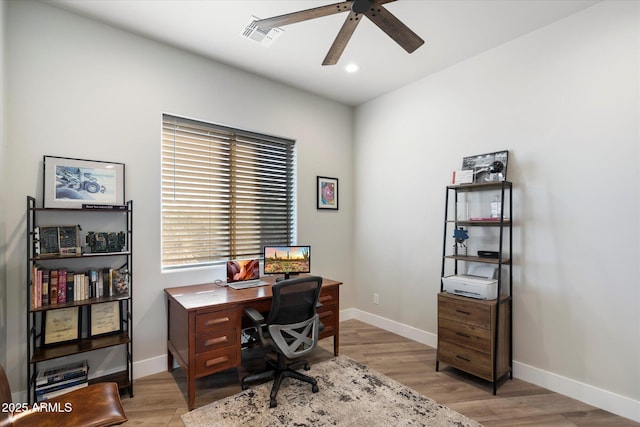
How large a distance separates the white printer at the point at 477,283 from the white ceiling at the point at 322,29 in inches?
81.5

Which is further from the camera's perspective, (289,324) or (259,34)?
(259,34)

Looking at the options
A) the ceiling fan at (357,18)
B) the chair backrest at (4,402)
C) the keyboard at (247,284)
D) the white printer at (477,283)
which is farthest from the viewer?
the keyboard at (247,284)

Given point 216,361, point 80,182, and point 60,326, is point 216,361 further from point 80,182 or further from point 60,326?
point 80,182

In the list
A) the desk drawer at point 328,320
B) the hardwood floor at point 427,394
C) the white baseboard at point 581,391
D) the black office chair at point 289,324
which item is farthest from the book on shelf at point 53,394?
the white baseboard at point 581,391

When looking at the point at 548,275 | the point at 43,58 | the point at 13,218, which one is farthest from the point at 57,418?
the point at 548,275

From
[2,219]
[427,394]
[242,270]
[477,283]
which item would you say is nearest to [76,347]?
[2,219]

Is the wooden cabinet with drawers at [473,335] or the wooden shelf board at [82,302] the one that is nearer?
the wooden shelf board at [82,302]

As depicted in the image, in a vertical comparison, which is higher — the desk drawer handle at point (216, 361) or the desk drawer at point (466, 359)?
the desk drawer handle at point (216, 361)

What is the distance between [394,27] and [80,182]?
2.52 m

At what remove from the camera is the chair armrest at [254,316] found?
2.25 metres

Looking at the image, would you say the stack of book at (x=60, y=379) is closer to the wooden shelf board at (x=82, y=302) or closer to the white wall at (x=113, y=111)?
the white wall at (x=113, y=111)

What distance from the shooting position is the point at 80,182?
7.71 ft

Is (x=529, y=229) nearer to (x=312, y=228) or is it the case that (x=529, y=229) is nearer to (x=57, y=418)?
(x=312, y=228)

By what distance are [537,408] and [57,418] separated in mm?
2967
